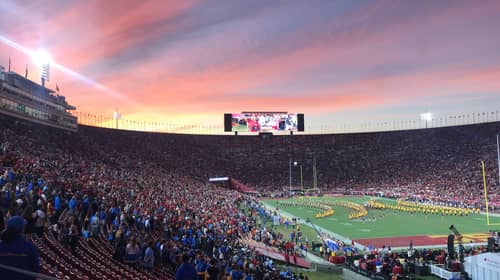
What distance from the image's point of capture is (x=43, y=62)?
47.9m

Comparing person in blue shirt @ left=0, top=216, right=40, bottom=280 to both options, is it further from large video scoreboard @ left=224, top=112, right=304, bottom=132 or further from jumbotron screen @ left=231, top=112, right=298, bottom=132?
jumbotron screen @ left=231, top=112, right=298, bottom=132

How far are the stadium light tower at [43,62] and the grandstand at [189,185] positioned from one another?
7.66 ft

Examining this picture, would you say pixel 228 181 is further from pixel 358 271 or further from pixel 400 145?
pixel 358 271

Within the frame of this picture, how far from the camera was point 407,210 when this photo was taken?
4388 cm

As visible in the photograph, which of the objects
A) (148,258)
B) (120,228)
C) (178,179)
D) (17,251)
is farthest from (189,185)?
(17,251)

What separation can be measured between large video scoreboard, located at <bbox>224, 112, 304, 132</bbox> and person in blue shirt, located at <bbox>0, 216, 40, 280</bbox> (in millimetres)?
68079

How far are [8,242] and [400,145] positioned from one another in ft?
282

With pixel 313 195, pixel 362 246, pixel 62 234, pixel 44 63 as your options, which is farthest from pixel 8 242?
pixel 313 195

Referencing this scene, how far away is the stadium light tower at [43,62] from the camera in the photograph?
45838 mm

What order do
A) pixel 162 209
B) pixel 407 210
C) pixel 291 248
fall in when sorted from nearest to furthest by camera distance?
pixel 162 209 → pixel 291 248 → pixel 407 210

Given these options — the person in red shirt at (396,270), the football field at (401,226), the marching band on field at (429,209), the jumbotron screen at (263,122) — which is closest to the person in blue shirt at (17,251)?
the person in red shirt at (396,270)

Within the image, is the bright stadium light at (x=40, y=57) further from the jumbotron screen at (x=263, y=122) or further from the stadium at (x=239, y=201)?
the jumbotron screen at (x=263, y=122)

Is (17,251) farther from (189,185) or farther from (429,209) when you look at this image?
(429,209)

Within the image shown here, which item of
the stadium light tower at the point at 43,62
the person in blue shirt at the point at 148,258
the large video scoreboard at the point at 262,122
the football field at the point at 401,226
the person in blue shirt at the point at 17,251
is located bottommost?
the football field at the point at 401,226
